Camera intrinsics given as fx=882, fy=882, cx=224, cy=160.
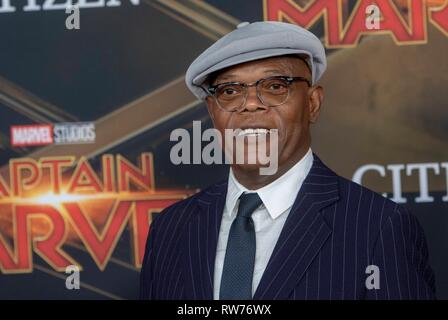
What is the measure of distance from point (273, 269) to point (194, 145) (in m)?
1.33

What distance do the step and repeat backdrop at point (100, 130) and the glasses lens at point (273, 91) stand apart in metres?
1.08

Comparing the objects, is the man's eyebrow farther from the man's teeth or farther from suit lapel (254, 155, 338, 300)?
suit lapel (254, 155, 338, 300)

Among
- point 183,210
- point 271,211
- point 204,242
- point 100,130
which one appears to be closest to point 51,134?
point 100,130

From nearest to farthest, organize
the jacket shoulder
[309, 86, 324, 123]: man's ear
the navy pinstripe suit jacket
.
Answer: the navy pinstripe suit jacket < [309, 86, 324, 123]: man's ear < the jacket shoulder

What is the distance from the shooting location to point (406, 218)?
6.35ft

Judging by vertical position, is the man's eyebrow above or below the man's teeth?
above

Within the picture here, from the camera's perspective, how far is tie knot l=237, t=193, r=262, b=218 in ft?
6.80

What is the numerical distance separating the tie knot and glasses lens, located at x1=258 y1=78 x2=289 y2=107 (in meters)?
0.22

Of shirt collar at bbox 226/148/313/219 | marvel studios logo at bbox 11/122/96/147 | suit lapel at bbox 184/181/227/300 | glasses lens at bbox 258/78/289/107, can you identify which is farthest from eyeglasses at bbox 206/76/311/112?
marvel studios logo at bbox 11/122/96/147

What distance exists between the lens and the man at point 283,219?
1923 millimetres

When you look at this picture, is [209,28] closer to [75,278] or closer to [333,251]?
[75,278]

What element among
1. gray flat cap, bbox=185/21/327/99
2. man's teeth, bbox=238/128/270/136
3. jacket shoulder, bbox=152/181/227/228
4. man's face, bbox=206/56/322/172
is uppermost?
gray flat cap, bbox=185/21/327/99

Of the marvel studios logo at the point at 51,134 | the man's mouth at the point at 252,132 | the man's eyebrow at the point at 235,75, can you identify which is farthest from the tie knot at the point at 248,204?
the marvel studios logo at the point at 51,134
